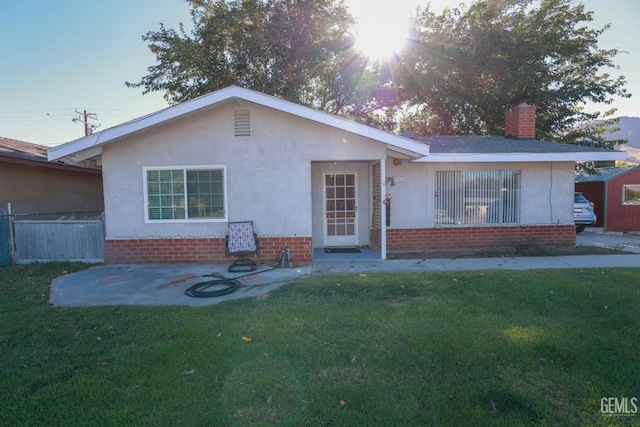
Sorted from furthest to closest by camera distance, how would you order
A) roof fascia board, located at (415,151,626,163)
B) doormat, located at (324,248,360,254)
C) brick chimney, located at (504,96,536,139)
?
1. brick chimney, located at (504,96,536,139)
2. doormat, located at (324,248,360,254)
3. roof fascia board, located at (415,151,626,163)

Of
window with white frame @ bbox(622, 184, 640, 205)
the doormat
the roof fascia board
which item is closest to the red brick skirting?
the doormat

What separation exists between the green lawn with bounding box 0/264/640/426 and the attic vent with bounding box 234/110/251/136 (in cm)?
412

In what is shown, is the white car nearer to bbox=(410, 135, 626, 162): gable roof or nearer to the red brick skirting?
bbox=(410, 135, 626, 162): gable roof

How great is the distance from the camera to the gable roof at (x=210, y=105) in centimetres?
747

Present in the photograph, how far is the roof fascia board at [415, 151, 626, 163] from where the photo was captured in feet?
28.5

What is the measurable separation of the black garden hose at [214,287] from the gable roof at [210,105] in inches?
145

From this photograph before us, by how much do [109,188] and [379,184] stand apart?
627cm

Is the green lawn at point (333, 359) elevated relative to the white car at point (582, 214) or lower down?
lower down

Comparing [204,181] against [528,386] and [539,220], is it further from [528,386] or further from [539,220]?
[539,220]

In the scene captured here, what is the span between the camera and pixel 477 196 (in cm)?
954

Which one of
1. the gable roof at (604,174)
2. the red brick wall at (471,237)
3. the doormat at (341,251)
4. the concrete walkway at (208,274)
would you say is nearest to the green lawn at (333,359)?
the concrete walkway at (208,274)

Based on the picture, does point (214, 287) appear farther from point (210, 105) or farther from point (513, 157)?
point (513, 157)

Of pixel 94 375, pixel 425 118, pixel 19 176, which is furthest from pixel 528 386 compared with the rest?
pixel 425 118

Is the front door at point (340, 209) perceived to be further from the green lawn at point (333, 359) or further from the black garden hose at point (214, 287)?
the green lawn at point (333, 359)
